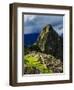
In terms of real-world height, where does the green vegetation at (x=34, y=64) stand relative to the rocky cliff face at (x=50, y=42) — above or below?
below

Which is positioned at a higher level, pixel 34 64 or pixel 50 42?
pixel 50 42

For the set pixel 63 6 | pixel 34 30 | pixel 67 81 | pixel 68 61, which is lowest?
pixel 67 81

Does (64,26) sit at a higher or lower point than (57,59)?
higher

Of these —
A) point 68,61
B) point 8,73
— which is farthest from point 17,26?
point 68,61

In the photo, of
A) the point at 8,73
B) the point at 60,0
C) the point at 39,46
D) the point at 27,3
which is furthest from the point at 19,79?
the point at 60,0

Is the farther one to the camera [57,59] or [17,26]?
[57,59]

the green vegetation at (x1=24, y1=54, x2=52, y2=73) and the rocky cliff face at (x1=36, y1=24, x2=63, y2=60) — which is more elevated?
the rocky cliff face at (x1=36, y1=24, x2=63, y2=60)

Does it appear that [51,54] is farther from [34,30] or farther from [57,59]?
[34,30]
